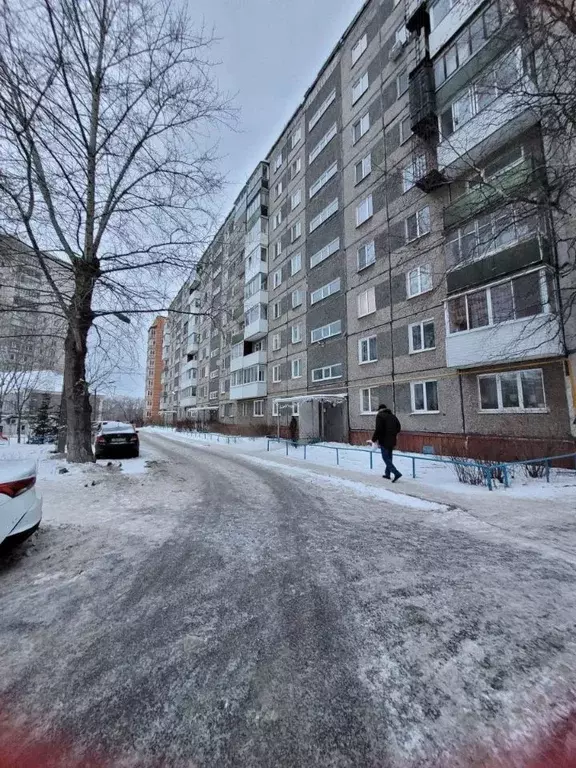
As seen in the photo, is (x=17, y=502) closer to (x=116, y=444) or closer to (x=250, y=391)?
(x=116, y=444)

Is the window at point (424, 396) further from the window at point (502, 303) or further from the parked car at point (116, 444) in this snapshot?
the parked car at point (116, 444)

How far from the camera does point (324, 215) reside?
2227cm

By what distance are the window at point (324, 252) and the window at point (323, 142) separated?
7.31 metres

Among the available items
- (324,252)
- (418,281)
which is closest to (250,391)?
(324,252)

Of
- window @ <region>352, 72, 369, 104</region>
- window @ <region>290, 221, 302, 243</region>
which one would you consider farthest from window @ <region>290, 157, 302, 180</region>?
window @ <region>352, 72, 369, 104</region>

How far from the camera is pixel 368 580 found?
331 centimetres

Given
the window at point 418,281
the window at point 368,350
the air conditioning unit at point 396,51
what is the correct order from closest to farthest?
1. the window at point 418,281
2. the air conditioning unit at point 396,51
3. the window at point 368,350

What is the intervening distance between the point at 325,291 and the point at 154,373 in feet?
214

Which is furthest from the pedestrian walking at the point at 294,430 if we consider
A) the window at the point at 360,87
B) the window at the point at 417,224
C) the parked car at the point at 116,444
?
the window at the point at 360,87

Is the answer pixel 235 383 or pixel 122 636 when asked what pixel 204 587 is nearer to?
pixel 122 636

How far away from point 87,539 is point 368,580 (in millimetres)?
3528

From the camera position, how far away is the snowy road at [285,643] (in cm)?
167

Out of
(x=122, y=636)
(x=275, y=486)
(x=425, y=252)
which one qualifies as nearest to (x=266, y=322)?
(x=425, y=252)

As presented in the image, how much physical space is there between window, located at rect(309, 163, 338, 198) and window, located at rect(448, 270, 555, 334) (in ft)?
45.9
